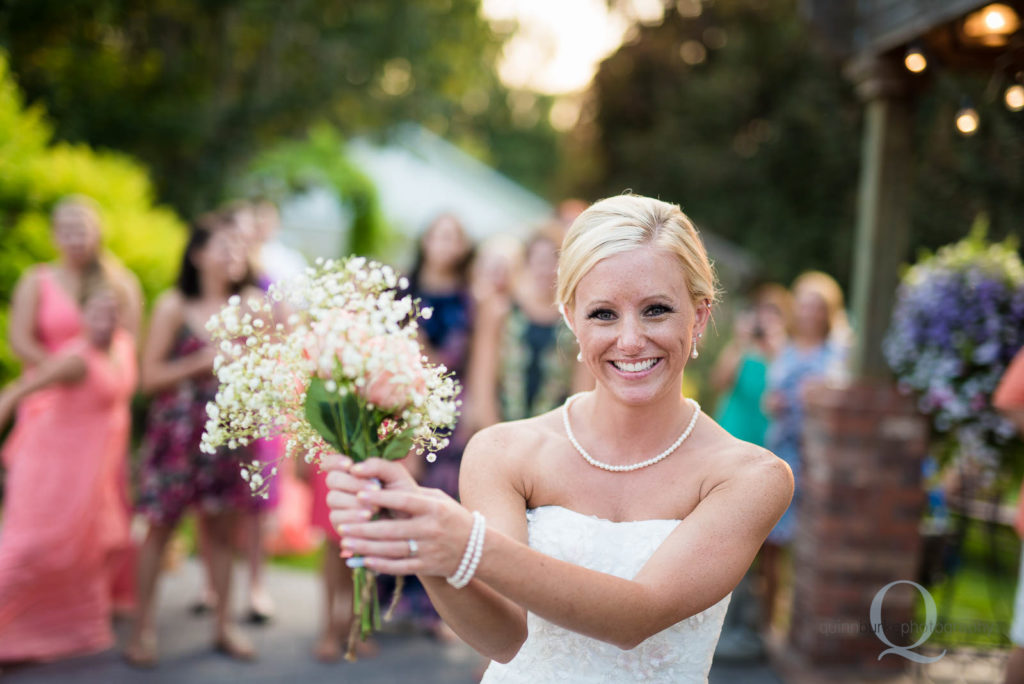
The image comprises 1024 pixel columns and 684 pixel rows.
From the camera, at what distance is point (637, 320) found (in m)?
1.96

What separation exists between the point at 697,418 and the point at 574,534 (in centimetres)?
44

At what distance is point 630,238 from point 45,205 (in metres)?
5.12

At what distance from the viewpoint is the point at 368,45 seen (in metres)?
12.2

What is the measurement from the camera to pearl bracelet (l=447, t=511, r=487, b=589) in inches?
62.7

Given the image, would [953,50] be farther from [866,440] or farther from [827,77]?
[827,77]

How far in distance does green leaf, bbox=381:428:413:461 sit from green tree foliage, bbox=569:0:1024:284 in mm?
12882

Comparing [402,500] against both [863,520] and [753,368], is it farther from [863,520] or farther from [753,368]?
[753,368]

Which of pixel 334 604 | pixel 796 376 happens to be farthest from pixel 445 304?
pixel 796 376

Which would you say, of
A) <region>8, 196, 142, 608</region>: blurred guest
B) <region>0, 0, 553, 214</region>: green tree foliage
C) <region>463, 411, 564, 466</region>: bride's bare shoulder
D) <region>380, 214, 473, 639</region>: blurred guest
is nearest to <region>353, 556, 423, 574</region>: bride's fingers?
<region>463, 411, 564, 466</region>: bride's bare shoulder

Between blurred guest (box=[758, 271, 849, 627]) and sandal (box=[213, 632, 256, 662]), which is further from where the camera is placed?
blurred guest (box=[758, 271, 849, 627])

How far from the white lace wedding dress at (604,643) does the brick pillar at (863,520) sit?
2834mm

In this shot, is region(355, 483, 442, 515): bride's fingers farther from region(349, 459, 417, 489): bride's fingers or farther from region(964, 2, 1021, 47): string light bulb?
region(964, 2, 1021, 47): string light bulb

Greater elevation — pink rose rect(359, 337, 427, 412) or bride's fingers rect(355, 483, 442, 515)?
pink rose rect(359, 337, 427, 412)

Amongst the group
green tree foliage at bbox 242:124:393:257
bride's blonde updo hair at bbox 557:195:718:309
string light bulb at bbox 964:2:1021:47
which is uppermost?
green tree foliage at bbox 242:124:393:257
